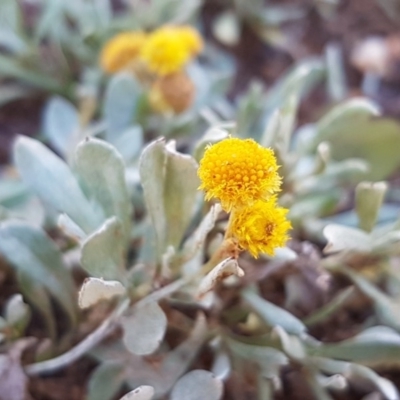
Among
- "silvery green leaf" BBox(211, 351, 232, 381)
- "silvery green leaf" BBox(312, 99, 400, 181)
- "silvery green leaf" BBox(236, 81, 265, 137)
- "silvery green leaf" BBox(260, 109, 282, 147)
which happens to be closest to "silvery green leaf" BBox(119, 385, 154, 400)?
"silvery green leaf" BBox(211, 351, 232, 381)

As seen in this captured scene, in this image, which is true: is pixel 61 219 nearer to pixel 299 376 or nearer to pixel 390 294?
pixel 299 376

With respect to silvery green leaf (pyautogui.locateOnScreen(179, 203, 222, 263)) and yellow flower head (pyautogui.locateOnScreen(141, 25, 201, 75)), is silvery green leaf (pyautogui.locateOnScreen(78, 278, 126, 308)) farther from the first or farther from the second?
yellow flower head (pyautogui.locateOnScreen(141, 25, 201, 75))

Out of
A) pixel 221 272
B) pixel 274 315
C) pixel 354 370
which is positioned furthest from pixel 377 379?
pixel 221 272

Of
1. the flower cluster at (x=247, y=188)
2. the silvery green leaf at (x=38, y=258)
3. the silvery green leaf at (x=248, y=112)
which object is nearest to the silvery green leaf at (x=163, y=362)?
the silvery green leaf at (x=38, y=258)

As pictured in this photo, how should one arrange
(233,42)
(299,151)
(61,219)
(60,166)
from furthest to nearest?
1. (233,42)
2. (299,151)
3. (60,166)
4. (61,219)

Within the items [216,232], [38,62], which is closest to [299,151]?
[216,232]

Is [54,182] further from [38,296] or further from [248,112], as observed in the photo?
[248,112]

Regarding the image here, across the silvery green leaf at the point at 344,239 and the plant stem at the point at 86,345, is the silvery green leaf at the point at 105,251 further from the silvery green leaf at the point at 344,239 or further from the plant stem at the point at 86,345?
the silvery green leaf at the point at 344,239

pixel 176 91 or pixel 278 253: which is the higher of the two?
pixel 176 91
